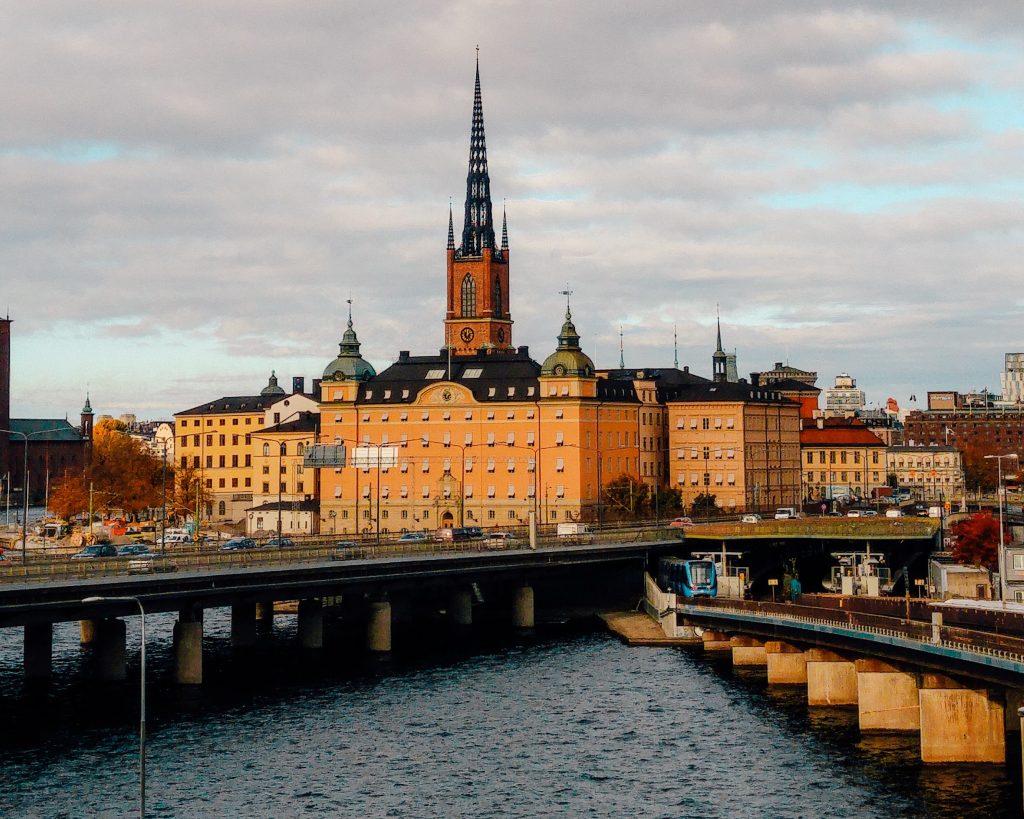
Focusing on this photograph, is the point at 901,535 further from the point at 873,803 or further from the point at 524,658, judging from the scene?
the point at 873,803

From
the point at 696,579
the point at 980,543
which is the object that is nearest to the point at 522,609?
the point at 696,579

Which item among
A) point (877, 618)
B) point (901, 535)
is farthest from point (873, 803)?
point (901, 535)

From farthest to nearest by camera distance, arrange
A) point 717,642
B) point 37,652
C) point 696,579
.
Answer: point 696,579, point 717,642, point 37,652

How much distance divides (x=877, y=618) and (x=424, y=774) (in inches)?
1018

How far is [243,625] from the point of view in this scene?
5012 inches

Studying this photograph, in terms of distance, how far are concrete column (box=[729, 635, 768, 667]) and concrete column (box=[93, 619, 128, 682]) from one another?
4109cm

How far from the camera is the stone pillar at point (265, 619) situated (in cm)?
14162

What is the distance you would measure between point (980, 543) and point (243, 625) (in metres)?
63.6

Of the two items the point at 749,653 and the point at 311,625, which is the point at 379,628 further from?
the point at 749,653

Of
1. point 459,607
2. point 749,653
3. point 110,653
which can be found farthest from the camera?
point 459,607

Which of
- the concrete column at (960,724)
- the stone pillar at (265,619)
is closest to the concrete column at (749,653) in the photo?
the concrete column at (960,724)

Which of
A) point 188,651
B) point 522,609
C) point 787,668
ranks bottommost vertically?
point 787,668

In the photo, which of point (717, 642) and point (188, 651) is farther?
point (717, 642)

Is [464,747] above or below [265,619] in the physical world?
below
